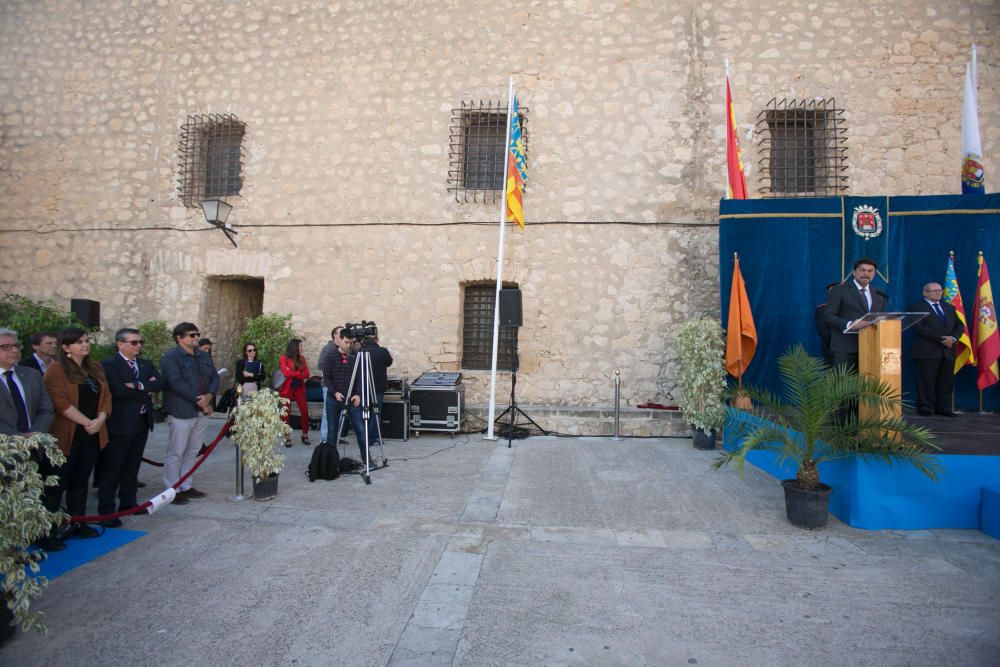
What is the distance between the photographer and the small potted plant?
4.61 m

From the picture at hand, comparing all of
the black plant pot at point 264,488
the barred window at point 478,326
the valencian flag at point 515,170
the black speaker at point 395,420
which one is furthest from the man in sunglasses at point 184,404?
the valencian flag at point 515,170

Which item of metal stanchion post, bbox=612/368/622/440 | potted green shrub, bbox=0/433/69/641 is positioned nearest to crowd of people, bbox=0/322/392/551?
potted green shrub, bbox=0/433/69/641

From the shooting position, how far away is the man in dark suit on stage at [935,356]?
642cm

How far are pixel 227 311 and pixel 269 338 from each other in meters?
2.01

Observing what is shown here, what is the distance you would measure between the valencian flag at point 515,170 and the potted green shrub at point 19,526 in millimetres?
6241

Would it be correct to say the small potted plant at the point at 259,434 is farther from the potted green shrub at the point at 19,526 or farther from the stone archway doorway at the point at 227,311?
the stone archway doorway at the point at 227,311

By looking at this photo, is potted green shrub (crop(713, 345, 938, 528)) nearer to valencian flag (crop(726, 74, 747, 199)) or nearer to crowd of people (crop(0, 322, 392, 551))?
valencian flag (crop(726, 74, 747, 199))

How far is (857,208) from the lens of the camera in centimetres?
736

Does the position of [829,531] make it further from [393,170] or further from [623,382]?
[393,170]

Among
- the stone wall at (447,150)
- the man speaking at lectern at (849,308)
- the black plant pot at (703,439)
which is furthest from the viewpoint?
Result: the stone wall at (447,150)

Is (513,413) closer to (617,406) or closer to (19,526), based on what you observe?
(617,406)

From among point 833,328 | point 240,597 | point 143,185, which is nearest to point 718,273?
point 833,328

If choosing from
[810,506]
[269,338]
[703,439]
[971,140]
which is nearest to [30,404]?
[269,338]

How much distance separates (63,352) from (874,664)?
5323mm
